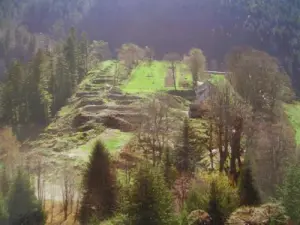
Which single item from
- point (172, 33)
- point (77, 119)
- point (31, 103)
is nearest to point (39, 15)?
point (172, 33)

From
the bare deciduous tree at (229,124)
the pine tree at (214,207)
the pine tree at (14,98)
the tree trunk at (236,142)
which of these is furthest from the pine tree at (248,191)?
the pine tree at (14,98)

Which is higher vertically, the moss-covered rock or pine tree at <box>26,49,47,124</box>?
pine tree at <box>26,49,47,124</box>

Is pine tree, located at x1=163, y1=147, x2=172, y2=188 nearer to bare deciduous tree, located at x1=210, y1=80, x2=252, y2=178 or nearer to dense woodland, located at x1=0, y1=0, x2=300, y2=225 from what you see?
dense woodland, located at x1=0, y1=0, x2=300, y2=225

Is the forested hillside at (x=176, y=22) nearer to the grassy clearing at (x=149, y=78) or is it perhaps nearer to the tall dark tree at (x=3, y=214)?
the grassy clearing at (x=149, y=78)

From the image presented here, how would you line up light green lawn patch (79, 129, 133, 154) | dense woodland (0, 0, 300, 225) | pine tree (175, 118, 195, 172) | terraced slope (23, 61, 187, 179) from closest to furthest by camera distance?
dense woodland (0, 0, 300, 225)
pine tree (175, 118, 195, 172)
terraced slope (23, 61, 187, 179)
light green lawn patch (79, 129, 133, 154)

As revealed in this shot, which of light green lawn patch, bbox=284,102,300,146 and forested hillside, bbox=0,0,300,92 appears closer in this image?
light green lawn patch, bbox=284,102,300,146

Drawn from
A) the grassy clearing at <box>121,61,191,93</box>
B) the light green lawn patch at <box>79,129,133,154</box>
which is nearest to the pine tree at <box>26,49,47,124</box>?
the grassy clearing at <box>121,61,191,93</box>

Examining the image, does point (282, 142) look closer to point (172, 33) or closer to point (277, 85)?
point (277, 85)
